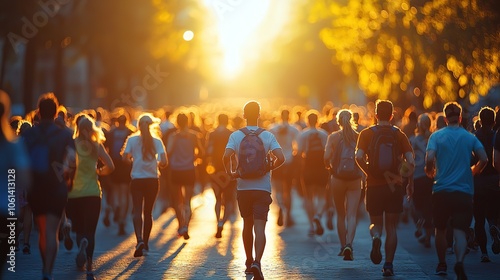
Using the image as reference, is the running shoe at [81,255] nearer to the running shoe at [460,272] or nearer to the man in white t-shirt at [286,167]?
the running shoe at [460,272]

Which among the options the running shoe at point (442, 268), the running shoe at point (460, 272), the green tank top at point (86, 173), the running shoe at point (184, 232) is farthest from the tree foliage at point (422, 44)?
the running shoe at point (460, 272)

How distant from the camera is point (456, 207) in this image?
11.8 meters

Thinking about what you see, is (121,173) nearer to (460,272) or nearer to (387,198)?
(387,198)

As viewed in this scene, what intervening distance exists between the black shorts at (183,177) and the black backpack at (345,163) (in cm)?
420

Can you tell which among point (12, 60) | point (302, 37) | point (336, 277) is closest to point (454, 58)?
point (336, 277)

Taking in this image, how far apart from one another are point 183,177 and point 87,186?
5.86 metres

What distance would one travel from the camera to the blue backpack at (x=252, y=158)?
12031mm

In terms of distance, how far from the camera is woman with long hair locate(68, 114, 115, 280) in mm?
12586

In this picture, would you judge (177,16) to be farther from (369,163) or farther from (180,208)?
(369,163)

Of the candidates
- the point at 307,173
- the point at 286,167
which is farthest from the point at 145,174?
the point at 286,167

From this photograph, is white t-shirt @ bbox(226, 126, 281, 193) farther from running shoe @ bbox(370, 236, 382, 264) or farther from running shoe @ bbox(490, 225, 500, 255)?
running shoe @ bbox(490, 225, 500, 255)

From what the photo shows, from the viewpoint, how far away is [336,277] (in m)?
12.8

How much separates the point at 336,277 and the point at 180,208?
5.60 m

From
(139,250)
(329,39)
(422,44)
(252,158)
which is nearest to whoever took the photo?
(252,158)
